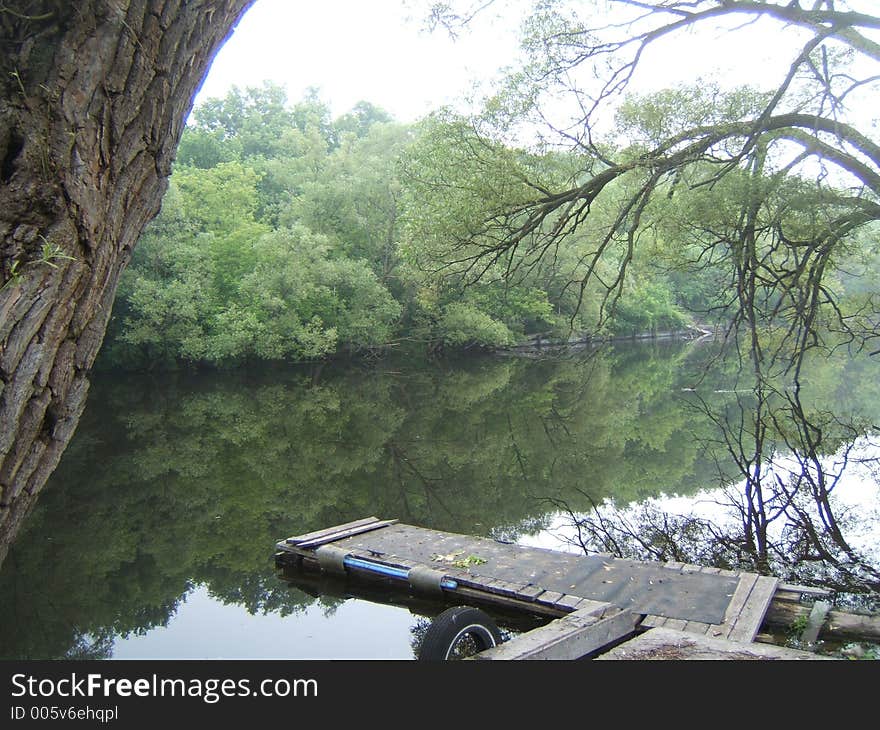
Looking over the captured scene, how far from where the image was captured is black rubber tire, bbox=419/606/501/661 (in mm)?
4164

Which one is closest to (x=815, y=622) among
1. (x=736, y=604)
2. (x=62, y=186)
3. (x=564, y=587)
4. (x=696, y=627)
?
(x=736, y=604)

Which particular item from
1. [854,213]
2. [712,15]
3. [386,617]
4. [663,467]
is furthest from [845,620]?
[712,15]

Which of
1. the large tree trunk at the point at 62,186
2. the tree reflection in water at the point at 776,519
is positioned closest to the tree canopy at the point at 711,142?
the tree reflection in water at the point at 776,519

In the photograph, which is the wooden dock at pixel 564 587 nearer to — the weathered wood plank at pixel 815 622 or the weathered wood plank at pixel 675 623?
the weathered wood plank at pixel 675 623

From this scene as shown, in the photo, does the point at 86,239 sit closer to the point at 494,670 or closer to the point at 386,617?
the point at 494,670

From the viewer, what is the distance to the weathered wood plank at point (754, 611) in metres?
5.65

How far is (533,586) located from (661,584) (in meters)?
1.14

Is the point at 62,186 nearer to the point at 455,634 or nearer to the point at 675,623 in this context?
the point at 455,634

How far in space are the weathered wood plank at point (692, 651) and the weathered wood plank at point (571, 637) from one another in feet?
1.50

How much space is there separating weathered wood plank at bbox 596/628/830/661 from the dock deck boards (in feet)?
6.00

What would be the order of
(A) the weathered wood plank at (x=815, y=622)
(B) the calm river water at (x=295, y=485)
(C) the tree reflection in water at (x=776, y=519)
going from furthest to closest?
(C) the tree reflection in water at (x=776, y=519)
(B) the calm river water at (x=295, y=485)
(A) the weathered wood plank at (x=815, y=622)

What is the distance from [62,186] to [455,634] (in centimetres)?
331

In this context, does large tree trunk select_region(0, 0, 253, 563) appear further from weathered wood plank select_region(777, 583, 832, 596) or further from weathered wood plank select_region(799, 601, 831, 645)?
weathered wood plank select_region(777, 583, 832, 596)

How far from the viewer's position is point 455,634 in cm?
426
